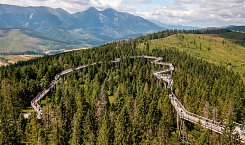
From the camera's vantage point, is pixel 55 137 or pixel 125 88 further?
pixel 125 88

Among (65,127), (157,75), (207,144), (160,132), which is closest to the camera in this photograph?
(207,144)

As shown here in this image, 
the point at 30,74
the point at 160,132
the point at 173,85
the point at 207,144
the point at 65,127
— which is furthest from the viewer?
the point at 30,74

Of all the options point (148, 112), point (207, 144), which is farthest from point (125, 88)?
point (207, 144)

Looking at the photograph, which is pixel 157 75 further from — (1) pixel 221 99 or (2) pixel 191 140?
(2) pixel 191 140

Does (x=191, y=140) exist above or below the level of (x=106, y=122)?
below

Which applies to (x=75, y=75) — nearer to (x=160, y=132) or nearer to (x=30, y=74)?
(x=30, y=74)

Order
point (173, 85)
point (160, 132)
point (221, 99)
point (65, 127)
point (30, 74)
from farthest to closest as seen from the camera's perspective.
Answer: point (30, 74)
point (173, 85)
point (221, 99)
point (65, 127)
point (160, 132)

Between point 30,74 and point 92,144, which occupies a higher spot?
point 30,74

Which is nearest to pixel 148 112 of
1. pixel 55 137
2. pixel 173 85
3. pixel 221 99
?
pixel 55 137

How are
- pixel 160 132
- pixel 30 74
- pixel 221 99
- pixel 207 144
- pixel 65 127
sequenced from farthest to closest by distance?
pixel 30 74, pixel 221 99, pixel 65 127, pixel 160 132, pixel 207 144
